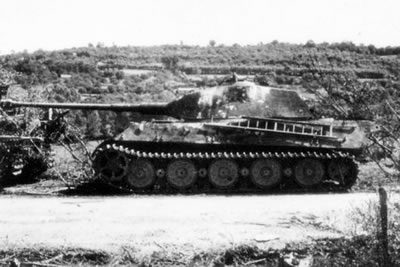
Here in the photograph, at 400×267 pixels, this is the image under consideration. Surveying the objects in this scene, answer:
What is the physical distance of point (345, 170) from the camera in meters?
14.3

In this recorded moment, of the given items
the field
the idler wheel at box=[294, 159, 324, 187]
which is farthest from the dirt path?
the idler wheel at box=[294, 159, 324, 187]

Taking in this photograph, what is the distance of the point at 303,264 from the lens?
7691 mm

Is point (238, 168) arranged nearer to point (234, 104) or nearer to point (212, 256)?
point (234, 104)

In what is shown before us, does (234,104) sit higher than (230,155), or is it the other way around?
(234,104)

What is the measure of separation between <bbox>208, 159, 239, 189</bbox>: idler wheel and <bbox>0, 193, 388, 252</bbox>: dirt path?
1321 mm

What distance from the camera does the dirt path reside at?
28.5 feet

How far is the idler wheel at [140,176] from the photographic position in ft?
46.7

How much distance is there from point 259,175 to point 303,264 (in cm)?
672

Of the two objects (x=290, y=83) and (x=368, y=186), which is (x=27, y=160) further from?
(x=290, y=83)

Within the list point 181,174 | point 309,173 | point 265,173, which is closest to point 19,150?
point 181,174

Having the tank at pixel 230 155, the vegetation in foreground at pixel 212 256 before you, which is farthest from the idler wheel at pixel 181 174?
the vegetation in foreground at pixel 212 256

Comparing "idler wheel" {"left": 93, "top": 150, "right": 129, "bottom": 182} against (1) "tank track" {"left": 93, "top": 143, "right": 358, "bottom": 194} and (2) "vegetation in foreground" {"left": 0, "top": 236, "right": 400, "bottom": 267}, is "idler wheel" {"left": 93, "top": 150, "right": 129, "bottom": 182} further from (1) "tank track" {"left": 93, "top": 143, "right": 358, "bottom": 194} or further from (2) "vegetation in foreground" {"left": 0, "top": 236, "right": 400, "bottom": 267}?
(2) "vegetation in foreground" {"left": 0, "top": 236, "right": 400, "bottom": 267}

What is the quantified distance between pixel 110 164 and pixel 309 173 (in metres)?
5.40

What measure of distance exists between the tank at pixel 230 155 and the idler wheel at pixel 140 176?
0.03 m
